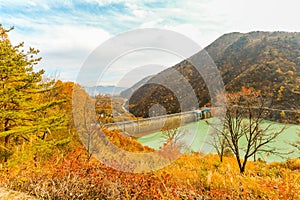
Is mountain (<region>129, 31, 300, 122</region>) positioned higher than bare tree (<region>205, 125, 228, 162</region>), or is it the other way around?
mountain (<region>129, 31, 300, 122</region>)

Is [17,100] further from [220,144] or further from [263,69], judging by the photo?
[263,69]

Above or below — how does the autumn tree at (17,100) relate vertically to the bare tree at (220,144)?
above

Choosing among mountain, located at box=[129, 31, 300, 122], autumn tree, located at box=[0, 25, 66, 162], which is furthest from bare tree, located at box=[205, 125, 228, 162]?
autumn tree, located at box=[0, 25, 66, 162]

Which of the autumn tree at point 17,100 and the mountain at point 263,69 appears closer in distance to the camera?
the autumn tree at point 17,100

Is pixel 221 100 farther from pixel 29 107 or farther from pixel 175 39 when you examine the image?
pixel 29 107

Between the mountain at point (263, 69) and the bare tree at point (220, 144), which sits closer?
the bare tree at point (220, 144)

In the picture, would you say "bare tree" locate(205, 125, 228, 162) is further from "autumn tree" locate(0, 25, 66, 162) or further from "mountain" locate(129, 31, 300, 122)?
"autumn tree" locate(0, 25, 66, 162)

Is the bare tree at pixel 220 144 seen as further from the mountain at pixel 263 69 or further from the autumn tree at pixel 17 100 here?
the autumn tree at pixel 17 100

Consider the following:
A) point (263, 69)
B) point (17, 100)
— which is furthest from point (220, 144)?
point (263, 69)

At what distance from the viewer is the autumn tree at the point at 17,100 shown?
11.7m

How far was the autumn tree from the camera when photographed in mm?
11742

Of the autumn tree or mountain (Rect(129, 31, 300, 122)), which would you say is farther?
mountain (Rect(129, 31, 300, 122))

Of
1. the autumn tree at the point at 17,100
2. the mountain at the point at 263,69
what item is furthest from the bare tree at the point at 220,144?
the autumn tree at the point at 17,100

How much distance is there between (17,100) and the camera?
40.0ft
